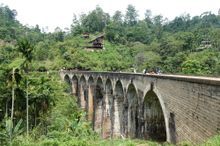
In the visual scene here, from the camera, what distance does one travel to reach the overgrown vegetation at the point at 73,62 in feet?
79.0

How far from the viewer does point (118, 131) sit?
3394 cm

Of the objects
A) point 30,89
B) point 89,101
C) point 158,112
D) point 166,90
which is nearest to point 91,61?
point 89,101

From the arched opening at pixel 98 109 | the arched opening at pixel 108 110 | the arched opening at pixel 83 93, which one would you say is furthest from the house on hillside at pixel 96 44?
the arched opening at pixel 108 110

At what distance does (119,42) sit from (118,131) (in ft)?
180

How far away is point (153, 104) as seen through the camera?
22.3m

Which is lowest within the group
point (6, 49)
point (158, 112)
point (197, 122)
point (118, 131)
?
point (118, 131)

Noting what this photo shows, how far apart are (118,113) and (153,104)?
11622mm

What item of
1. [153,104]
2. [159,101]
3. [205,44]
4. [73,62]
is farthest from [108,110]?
[205,44]

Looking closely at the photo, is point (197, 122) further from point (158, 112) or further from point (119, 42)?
point (119, 42)

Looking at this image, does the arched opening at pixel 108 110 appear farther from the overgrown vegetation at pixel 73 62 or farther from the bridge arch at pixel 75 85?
the bridge arch at pixel 75 85

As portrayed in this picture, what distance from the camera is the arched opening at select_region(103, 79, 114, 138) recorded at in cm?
3453

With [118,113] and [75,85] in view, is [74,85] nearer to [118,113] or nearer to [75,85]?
[75,85]

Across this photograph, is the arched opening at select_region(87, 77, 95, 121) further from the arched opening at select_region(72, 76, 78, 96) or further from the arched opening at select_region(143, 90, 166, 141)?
the arched opening at select_region(143, 90, 166, 141)

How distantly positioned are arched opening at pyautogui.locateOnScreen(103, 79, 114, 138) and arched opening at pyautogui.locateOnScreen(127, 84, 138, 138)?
6.45 meters
